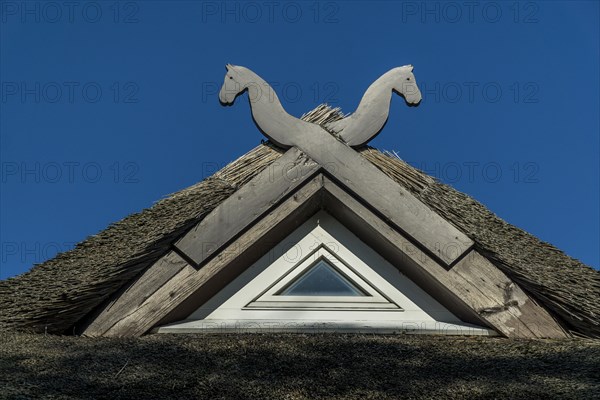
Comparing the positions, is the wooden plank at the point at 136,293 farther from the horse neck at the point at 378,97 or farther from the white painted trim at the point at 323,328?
the horse neck at the point at 378,97

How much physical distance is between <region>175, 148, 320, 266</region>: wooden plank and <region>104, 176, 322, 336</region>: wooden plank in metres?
0.04

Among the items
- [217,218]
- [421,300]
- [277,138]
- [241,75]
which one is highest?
[241,75]

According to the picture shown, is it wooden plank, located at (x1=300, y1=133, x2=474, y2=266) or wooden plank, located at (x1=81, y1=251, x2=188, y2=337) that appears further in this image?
wooden plank, located at (x1=300, y1=133, x2=474, y2=266)

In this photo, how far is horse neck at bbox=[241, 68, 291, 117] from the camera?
4238mm

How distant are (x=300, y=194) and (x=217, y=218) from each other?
1.44 ft

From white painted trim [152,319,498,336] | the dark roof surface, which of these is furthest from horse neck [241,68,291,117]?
the dark roof surface

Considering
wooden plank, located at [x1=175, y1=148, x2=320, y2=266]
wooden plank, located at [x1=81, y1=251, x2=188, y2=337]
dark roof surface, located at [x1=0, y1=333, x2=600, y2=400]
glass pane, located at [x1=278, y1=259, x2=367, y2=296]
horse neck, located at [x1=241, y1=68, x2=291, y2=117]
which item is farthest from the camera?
horse neck, located at [x1=241, y1=68, x2=291, y2=117]

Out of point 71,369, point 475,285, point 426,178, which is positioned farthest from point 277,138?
→ point 71,369

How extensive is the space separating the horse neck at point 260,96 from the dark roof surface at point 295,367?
1288mm

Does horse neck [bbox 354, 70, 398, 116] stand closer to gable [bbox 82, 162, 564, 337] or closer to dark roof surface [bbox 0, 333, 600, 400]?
gable [bbox 82, 162, 564, 337]

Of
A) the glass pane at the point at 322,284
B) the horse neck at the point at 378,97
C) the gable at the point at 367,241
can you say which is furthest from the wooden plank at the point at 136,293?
the horse neck at the point at 378,97

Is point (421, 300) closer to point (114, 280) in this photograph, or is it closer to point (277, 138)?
point (277, 138)

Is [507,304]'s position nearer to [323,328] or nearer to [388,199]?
[388,199]

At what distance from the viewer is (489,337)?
3.73 metres
